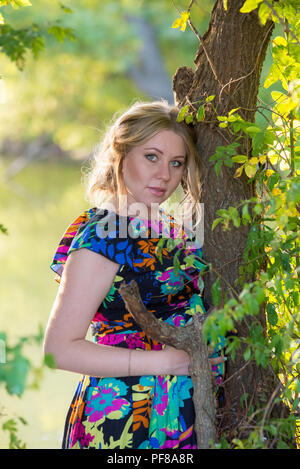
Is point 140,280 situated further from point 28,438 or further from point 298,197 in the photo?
point 28,438

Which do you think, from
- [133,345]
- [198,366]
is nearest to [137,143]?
[133,345]

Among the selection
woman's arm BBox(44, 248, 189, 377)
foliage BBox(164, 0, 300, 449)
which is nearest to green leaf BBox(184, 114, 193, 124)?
foliage BBox(164, 0, 300, 449)

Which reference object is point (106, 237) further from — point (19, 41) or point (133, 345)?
point (19, 41)

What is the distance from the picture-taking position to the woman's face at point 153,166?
2.03 meters

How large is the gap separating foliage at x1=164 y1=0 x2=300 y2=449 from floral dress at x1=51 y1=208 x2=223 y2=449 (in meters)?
0.14

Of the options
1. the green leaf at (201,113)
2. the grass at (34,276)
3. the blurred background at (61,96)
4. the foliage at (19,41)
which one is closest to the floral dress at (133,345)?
the grass at (34,276)

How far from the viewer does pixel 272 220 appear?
69.3 inches

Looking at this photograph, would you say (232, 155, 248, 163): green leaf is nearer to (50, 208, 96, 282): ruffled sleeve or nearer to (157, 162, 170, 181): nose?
(157, 162, 170, 181): nose

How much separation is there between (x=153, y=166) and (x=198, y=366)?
669 millimetres

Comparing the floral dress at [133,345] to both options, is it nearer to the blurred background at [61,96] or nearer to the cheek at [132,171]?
the cheek at [132,171]

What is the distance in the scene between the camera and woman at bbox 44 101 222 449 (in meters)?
1.73

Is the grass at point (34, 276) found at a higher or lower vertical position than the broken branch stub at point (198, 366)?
higher
